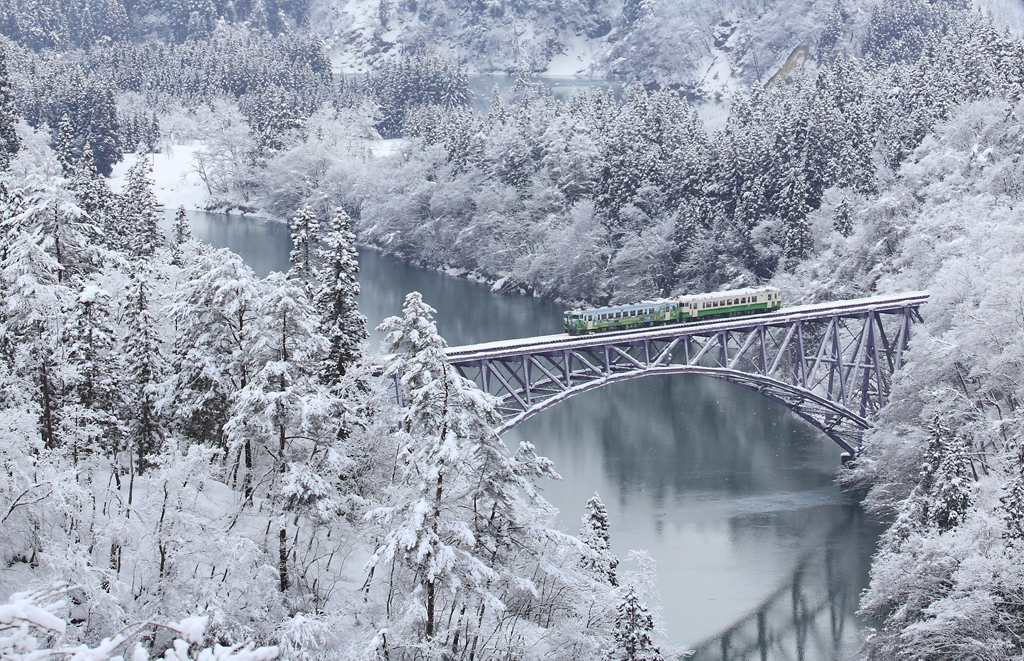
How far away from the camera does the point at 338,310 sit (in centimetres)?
3303

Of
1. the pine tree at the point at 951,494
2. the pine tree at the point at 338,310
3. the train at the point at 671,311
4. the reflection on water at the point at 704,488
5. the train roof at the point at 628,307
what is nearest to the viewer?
the pine tree at the point at 951,494

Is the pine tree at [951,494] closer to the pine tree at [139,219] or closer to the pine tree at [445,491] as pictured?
the pine tree at [445,491]

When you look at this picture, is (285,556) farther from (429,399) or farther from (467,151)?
(467,151)

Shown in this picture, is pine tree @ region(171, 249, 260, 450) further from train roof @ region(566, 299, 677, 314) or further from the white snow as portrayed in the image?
train roof @ region(566, 299, 677, 314)

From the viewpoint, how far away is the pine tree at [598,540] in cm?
2835

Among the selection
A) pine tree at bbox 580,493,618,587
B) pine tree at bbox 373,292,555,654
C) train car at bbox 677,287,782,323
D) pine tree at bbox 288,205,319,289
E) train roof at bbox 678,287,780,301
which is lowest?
pine tree at bbox 580,493,618,587

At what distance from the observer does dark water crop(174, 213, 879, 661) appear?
121 ft

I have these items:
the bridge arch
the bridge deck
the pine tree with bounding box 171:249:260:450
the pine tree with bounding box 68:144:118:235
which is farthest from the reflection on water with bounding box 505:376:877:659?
the pine tree with bounding box 68:144:118:235

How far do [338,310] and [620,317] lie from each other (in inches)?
681

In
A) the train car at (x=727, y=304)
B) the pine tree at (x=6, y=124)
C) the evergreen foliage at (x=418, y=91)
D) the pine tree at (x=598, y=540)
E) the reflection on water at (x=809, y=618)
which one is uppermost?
the evergreen foliage at (x=418, y=91)

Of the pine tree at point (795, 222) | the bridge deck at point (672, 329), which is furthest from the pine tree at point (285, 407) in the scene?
the pine tree at point (795, 222)

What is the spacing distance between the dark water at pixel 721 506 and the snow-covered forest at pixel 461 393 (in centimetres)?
377

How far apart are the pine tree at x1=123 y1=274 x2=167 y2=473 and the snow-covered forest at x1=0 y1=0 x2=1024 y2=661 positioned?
0.10 m

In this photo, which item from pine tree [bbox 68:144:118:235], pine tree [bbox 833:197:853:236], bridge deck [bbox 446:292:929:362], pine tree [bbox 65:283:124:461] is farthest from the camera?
pine tree [bbox 833:197:853:236]
